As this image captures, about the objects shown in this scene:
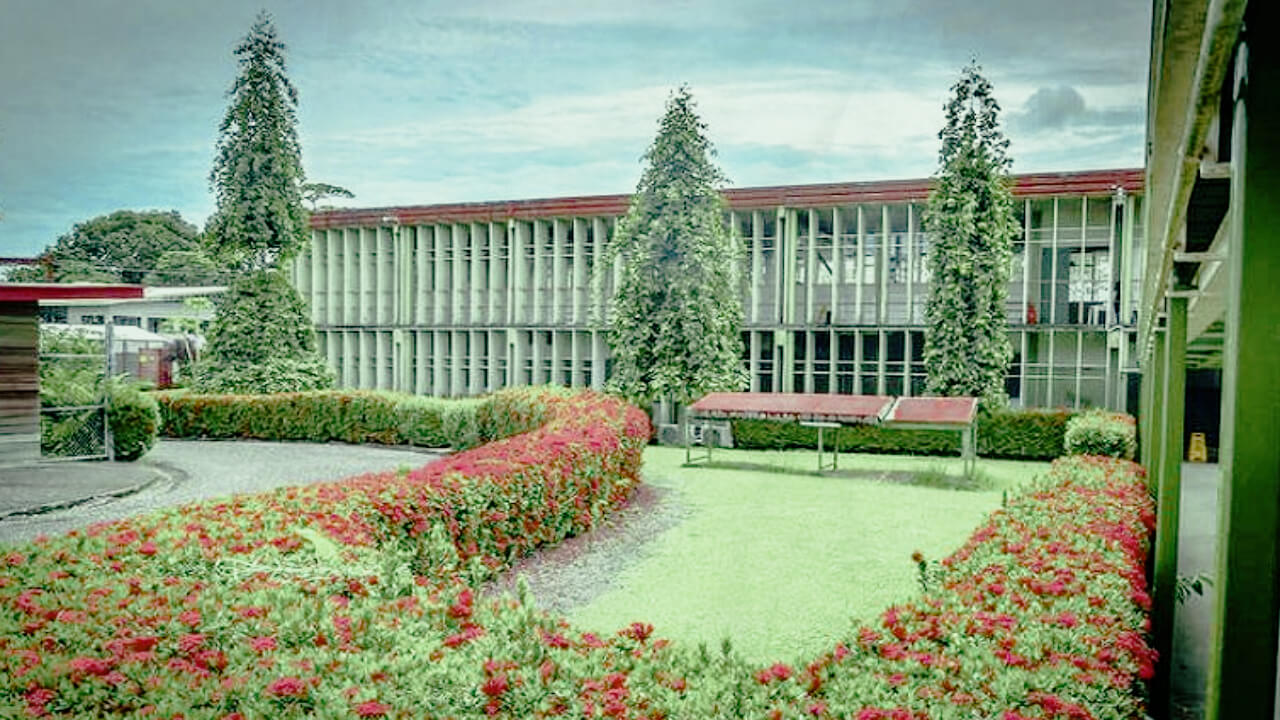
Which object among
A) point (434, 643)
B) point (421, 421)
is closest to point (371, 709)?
point (434, 643)

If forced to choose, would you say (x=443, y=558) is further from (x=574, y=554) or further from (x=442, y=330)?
(x=442, y=330)

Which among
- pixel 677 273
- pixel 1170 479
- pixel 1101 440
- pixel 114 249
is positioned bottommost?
pixel 1101 440

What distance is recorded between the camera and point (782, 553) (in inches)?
294

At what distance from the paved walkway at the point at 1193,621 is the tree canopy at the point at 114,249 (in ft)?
19.1

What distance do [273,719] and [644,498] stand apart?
793 centimetres

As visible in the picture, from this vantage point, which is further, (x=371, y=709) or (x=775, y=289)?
(x=775, y=289)

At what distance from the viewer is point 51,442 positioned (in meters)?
11.5

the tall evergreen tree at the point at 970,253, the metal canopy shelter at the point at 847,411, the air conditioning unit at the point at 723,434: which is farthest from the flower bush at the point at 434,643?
the air conditioning unit at the point at 723,434

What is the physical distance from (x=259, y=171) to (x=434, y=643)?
12.9 m

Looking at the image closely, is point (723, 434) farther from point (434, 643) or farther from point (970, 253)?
point (434, 643)

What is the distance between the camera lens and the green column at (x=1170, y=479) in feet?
16.6

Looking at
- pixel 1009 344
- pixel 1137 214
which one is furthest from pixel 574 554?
pixel 1137 214

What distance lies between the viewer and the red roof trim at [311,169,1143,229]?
15.6 meters

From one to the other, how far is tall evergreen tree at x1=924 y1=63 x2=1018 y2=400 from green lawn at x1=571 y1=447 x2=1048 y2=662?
2864mm
